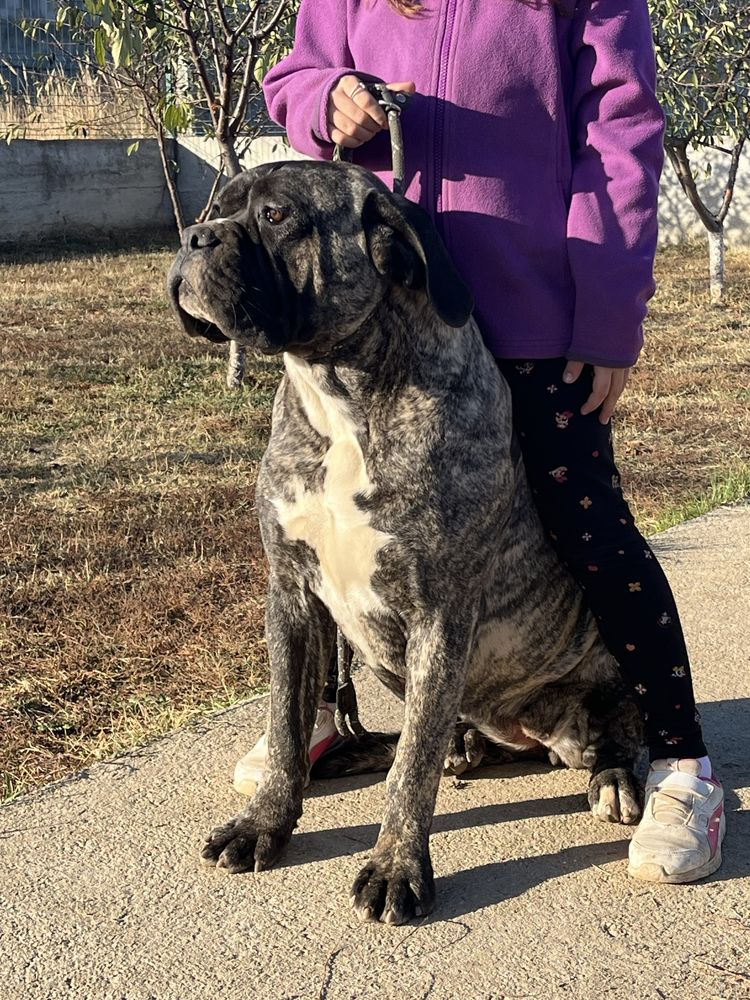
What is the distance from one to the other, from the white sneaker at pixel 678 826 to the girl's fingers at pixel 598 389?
820 millimetres

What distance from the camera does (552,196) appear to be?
2707mm

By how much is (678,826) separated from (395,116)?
156 cm

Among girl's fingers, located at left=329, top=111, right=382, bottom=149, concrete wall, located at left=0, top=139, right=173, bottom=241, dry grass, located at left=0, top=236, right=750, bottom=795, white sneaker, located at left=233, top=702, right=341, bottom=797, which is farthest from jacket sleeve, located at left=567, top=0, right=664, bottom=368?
concrete wall, located at left=0, top=139, right=173, bottom=241

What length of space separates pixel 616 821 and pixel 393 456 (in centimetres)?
103

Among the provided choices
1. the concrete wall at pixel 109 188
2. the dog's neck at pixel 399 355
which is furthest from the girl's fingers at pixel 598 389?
the concrete wall at pixel 109 188

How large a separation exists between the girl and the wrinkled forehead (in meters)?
0.15

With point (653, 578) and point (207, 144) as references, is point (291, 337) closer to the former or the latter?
point (653, 578)

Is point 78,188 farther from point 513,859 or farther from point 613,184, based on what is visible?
point 513,859

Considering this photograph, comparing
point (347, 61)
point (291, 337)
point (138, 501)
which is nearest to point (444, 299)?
point (291, 337)

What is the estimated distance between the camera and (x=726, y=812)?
2980 mm

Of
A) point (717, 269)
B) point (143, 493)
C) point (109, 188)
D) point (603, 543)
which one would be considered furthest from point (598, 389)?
point (109, 188)

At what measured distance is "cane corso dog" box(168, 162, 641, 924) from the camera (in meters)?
2.46

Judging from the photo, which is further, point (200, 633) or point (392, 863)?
point (200, 633)

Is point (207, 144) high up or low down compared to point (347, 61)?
down
